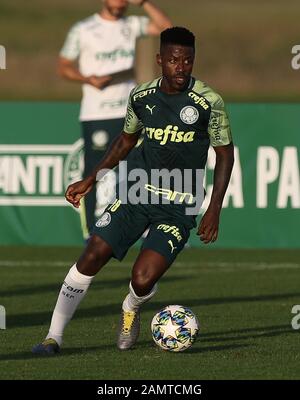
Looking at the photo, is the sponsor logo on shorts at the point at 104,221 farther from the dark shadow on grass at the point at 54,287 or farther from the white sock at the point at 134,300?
the dark shadow on grass at the point at 54,287

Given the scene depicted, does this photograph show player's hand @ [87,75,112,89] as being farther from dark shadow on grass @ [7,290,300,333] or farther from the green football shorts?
the green football shorts

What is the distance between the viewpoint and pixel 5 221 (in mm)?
19391

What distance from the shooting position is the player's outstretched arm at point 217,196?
1095cm

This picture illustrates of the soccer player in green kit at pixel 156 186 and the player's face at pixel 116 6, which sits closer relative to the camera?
the soccer player in green kit at pixel 156 186

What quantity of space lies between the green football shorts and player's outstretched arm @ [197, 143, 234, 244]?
32cm

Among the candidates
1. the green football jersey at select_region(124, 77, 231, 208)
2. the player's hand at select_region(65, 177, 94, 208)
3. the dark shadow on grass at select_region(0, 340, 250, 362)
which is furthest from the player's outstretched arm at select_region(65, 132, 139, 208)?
the dark shadow on grass at select_region(0, 340, 250, 362)

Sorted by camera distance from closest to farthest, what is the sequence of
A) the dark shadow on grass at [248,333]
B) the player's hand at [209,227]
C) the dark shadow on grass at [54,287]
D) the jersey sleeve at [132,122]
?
the player's hand at [209,227] → the jersey sleeve at [132,122] → the dark shadow on grass at [248,333] → the dark shadow on grass at [54,287]

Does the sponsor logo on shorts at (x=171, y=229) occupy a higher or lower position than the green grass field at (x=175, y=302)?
higher

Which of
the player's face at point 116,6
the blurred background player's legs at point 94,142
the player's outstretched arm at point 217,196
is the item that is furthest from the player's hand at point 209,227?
the player's face at point 116,6

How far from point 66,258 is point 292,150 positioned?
3.15 metres

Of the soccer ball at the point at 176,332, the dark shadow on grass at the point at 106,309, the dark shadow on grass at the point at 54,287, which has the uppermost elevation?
the soccer ball at the point at 176,332

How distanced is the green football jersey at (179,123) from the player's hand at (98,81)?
615cm

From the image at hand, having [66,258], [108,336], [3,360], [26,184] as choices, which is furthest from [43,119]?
[3,360]
